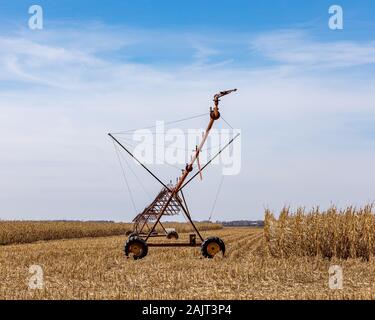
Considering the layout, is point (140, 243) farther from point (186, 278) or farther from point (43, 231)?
point (43, 231)

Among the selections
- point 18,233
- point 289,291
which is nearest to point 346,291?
point 289,291

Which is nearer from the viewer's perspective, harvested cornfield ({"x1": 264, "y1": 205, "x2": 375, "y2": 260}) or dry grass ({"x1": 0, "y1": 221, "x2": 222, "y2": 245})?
harvested cornfield ({"x1": 264, "y1": 205, "x2": 375, "y2": 260})

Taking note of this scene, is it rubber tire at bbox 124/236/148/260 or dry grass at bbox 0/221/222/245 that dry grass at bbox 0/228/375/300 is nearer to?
rubber tire at bbox 124/236/148/260

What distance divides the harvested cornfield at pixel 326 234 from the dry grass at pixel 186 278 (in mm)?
766

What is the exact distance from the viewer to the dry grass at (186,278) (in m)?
13.4

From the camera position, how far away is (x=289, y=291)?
14203 mm

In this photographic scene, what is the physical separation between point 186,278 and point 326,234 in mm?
8529

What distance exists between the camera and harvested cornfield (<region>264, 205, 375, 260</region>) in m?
22.4

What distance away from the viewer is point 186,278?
16031 millimetres

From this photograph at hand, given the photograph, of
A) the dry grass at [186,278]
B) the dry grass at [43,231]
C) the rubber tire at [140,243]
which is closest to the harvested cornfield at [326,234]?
the dry grass at [186,278]

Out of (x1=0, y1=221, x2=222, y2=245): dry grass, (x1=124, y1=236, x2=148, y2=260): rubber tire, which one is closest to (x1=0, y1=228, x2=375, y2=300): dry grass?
(x1=124, y1=236, x2=148, y2=260): rubber tire

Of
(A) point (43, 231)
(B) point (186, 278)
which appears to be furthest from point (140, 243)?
(A) point (43, 231)

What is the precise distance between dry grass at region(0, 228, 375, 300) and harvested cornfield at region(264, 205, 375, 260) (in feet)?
2.51
